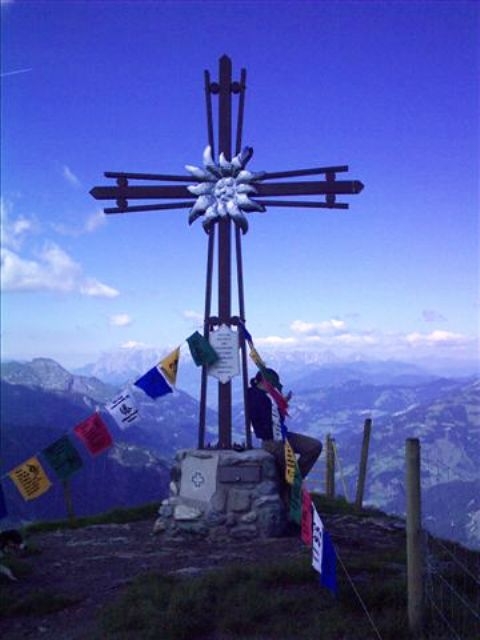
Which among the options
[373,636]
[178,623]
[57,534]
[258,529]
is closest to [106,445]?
[57,534]

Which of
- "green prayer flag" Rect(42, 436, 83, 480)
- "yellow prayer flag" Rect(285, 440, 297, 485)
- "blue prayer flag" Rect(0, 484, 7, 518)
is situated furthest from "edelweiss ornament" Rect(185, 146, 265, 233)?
"blue prayer flag" Rect(0, 484, 7, 518)

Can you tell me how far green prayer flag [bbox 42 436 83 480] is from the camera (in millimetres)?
13859

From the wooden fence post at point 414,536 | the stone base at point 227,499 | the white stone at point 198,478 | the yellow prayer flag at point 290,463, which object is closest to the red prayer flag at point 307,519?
the yellow prayer flag at point 290,463

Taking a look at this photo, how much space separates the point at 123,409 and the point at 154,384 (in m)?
0.85

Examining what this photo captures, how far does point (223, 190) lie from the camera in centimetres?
1331

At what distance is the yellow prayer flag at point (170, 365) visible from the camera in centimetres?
1327

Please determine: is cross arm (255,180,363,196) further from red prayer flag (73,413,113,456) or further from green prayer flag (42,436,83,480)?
green prayer flag (42,436,83,480)

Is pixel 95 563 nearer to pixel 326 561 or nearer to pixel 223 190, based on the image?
pixel 326 561

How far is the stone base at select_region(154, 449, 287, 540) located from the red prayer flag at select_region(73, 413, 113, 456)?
2.08m

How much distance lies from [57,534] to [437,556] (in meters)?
7.91

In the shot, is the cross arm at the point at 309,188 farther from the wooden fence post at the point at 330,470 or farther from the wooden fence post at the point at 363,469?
the wooden fence post at the point at 330,470

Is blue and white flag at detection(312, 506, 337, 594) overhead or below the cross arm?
below

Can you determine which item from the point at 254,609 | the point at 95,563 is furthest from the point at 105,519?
the point at 254,609

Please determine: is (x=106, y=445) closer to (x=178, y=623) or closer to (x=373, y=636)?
(x=178, y=623)
